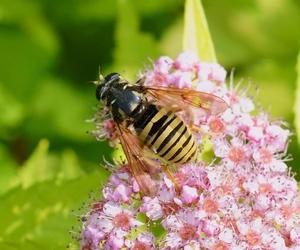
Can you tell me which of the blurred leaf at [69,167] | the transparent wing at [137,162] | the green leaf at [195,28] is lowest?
the transparent wing at [137,162]

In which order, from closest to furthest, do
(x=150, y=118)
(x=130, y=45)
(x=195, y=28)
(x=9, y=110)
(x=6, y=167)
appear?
(x=150, y=118) < (x=195, y=28) < (x=130, y=45) < (x=6, y=167) < (x=9, y=110)

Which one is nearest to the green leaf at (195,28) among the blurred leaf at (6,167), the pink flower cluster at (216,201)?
the pink flower cluster at (216,201)

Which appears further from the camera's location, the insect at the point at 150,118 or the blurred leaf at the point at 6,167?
the blurred leaf at the point at 6,167

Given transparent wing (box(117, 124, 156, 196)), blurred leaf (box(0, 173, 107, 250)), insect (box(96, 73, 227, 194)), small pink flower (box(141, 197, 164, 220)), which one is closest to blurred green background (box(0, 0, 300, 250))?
blurred leaf (box(0, 173, 107, 250))

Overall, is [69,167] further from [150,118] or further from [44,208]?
[150,118]

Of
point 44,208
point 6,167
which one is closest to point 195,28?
point 44,208

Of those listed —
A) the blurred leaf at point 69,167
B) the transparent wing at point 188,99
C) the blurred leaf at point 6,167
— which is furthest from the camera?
the blurred leaf at point 6,167

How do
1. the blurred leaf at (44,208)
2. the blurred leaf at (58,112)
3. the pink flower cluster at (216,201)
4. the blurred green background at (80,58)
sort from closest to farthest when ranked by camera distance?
the pink flower cluster at (216,201) → the blurred leaf at (44,208) → the blurred green background at (80,58) → the blurred leaf at (58,112)

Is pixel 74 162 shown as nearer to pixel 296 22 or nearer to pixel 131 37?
pixel 131 37

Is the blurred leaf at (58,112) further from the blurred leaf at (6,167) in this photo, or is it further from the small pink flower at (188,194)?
the small pink flower at (188,194)
